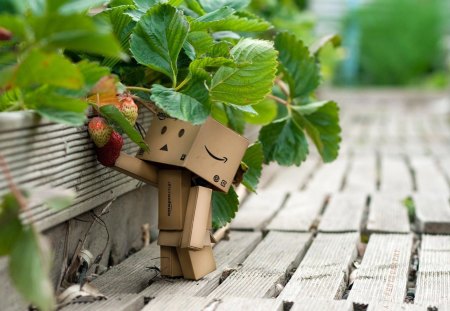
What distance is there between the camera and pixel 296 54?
2.65 metres

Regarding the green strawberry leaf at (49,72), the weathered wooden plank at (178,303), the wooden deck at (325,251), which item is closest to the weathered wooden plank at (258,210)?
the wooden deck at (325,251)

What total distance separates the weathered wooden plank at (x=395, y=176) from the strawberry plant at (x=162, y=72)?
90 cm

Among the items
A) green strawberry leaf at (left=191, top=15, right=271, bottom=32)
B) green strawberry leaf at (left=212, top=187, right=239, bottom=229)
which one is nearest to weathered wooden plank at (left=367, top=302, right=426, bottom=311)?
green strawberry leaf at (left=212, top=187, right=239, bottom=229)

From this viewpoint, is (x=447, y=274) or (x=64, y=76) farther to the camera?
(x=447, y=274)

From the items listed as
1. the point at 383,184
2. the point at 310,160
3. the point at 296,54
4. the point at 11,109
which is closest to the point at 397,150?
the point at 310,160

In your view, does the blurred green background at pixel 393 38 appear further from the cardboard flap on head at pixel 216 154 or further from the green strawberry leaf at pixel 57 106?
the green strawberry leaf at pixel 57 106

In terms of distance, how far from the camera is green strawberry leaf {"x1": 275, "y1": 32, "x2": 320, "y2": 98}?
8.67 ft

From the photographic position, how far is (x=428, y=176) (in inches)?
151

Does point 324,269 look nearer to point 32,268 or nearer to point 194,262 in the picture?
point 194,262

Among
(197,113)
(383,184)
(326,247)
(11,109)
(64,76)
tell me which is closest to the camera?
(64,76)

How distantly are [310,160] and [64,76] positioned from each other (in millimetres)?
3010

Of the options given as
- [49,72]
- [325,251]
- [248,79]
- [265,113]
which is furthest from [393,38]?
[49,72]

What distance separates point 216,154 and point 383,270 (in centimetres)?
49

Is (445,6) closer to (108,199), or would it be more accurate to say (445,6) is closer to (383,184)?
(383,184)
